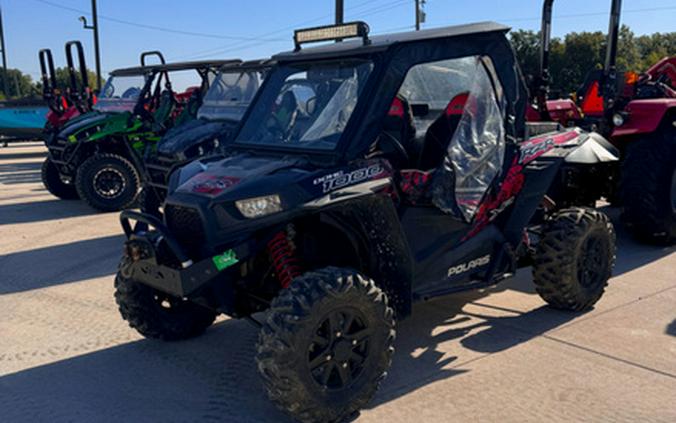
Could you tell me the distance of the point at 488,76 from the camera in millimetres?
4211

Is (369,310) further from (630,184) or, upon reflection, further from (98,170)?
(98,170)

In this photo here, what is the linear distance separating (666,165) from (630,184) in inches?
14.9

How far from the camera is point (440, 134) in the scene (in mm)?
4223

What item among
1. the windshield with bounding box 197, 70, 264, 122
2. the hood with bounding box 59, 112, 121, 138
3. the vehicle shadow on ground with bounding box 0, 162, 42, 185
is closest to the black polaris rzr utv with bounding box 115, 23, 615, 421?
the windshield with bounding box 197, 70, 264, 122

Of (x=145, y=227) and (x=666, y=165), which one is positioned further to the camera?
(x=666, y=165)

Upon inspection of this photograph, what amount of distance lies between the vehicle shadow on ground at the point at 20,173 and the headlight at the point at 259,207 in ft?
40.6

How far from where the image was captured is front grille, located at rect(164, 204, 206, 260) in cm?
343

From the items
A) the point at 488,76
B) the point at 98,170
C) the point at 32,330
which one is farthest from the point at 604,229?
the point at 98,170

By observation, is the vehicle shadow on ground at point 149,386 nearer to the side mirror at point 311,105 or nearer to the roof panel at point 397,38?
the side mirror at point 311,105

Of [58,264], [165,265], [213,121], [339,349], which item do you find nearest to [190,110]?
[213,121]

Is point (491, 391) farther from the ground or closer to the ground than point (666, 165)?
closer to the ground

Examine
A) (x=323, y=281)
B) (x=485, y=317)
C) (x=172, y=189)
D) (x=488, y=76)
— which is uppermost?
(x=488, y=76)

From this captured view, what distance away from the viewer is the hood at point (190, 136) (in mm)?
8453

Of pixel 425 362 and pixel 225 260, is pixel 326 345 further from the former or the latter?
pixel 425 362
